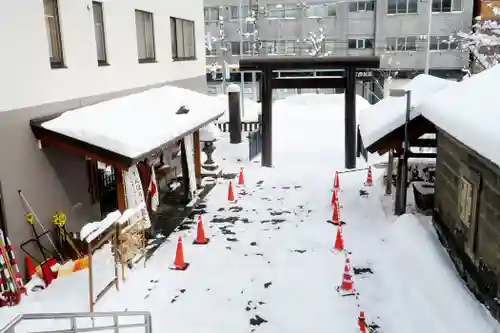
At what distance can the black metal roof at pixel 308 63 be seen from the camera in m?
18.5

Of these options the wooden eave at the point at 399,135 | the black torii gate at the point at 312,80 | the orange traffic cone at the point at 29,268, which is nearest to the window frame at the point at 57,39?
the orange traffic cone at the point at 29,268

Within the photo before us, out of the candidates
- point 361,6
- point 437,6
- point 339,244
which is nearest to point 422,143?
point 339,244

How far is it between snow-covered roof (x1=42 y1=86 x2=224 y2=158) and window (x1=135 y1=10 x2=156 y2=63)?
1.30 metres

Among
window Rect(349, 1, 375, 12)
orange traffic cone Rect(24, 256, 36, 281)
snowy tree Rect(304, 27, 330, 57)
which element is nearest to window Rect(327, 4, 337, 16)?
window Rect(349, 1, 375, 12)

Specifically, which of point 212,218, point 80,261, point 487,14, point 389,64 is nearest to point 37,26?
point 80,261

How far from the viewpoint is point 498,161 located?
5910 millimetres

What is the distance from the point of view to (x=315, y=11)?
39688mm

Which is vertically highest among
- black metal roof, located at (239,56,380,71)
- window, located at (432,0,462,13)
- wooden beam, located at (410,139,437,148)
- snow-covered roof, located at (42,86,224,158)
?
window, located at (432,0,462,13)

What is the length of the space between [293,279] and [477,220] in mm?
3707

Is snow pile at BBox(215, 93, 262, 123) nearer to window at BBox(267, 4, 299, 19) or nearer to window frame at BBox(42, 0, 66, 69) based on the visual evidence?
window at BBox(267, 4, 299, 19)

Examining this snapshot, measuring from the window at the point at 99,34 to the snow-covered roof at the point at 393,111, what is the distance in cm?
763

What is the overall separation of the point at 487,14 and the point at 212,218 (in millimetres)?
25199

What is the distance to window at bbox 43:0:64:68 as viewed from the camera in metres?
10.9

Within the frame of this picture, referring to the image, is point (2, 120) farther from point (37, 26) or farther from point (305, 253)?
point (305, 253)
